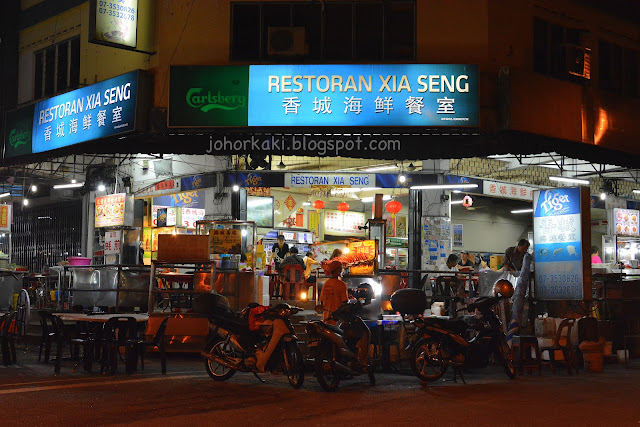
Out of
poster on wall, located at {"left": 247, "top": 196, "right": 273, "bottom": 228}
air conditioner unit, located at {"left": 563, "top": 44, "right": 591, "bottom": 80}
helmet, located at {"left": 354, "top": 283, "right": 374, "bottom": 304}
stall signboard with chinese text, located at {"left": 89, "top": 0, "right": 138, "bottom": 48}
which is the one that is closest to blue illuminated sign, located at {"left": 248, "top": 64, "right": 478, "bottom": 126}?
air conditioner unit, located at {"left": 563, "top": 44, "right": 591, "bottom": 80}

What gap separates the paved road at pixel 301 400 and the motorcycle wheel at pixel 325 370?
0.14 metres

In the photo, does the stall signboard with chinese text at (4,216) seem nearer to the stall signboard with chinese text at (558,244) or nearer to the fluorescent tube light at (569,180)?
the fluorescent tube light at (569,180)

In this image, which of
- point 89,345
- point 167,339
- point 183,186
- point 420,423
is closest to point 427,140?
point 167,339

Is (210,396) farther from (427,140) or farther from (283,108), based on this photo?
(427,140)

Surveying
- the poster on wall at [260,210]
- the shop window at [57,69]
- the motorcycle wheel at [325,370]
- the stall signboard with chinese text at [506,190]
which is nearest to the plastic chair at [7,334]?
the motorcycle wheel at [325,370]

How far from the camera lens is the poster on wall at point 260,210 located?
25547 mm

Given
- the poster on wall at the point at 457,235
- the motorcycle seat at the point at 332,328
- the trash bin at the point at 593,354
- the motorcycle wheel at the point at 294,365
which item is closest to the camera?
the motorcycle wheel at the point at 294,365

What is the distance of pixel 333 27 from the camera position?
15508 millimetres

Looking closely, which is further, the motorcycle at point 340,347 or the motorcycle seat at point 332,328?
the motorcycle seat at point 332,328

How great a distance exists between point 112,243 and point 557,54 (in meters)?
13.2

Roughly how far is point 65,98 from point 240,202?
7.68 m

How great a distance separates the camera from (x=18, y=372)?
11.6 meters

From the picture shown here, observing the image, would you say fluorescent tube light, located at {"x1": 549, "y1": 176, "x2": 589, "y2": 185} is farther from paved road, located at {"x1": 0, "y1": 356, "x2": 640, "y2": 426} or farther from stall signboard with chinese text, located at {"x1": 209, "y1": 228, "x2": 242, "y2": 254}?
paved road, located at {"x1": 0, "y1": 356, "x2": 640, "y2": 426}

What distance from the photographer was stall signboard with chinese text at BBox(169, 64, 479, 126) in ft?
47.6
